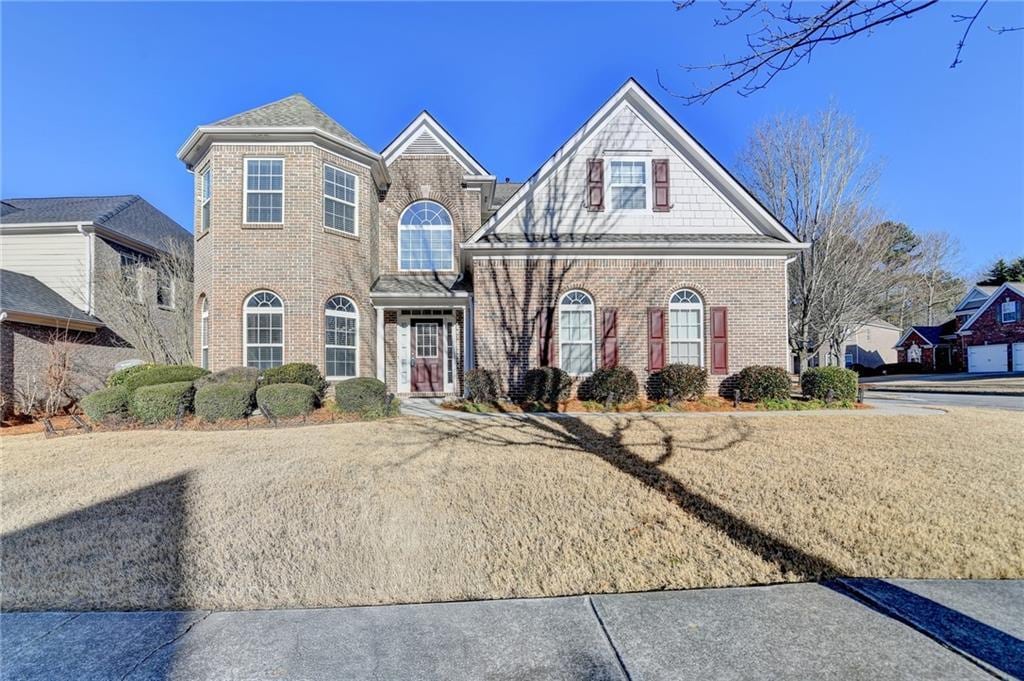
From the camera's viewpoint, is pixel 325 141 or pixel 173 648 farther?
pixel 325 141

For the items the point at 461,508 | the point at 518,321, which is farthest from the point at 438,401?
the point at 461,508

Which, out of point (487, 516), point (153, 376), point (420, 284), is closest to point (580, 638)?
point (487, 516)

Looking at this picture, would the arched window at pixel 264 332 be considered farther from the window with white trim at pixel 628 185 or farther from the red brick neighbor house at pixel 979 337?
the red brick neighbor house at pixel 979 337

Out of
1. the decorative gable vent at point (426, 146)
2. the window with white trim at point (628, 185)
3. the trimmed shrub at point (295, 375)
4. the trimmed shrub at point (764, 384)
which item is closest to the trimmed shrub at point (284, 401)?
the trimmed shrub at point (295, 375)

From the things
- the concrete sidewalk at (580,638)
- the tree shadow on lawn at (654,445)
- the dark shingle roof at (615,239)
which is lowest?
the concrete sidewalk at (580,638)

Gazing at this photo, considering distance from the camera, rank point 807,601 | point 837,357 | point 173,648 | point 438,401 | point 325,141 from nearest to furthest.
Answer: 1. point 173,648
2. point 807,601
3. point 325,141
4. point 438,401
5. point 837,357

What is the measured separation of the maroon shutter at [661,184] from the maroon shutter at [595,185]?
1.49m

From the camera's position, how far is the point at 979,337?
35312 mm

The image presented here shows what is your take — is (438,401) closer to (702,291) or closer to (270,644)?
(702,291)

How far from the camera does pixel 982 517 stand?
462 cm

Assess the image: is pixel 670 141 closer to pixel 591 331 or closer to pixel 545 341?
pixel 591 331

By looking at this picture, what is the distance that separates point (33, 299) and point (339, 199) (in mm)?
9034

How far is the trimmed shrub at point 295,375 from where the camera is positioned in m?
11.1

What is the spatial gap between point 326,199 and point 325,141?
1.47 m
